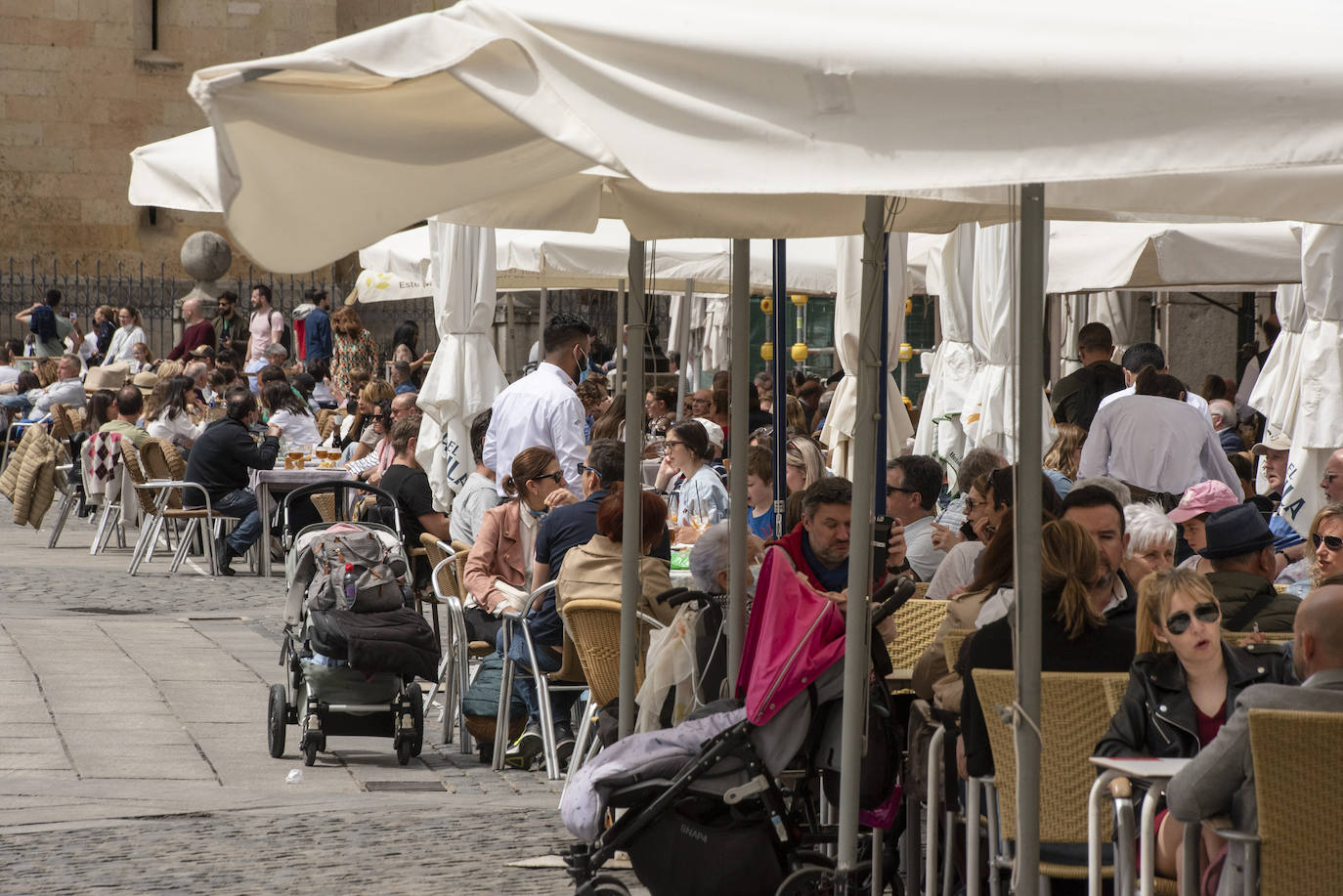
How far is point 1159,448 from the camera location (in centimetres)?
991

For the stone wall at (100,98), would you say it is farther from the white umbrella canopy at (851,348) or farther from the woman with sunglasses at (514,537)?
the woman with sunglasses at (514,537)

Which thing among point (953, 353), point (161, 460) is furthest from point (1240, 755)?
point (161, 460)

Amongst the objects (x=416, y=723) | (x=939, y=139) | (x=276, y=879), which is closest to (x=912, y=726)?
(x=276, y=879)

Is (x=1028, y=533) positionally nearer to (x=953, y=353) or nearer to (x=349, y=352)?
(x=953, y=353)

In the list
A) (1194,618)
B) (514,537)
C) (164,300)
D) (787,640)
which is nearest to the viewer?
(1194,618)

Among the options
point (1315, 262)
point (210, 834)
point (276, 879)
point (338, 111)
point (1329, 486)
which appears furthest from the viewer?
point (1315, 262)

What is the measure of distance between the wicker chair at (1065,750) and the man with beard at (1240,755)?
1.85 ft

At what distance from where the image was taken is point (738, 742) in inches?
199

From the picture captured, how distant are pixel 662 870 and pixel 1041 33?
265cm

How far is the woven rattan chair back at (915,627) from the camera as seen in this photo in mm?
6305

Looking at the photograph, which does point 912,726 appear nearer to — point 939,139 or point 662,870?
point 662,870

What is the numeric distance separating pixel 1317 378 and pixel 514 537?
Answer: 3837 millimetres

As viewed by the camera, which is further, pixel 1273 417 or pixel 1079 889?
pixel 1273 417

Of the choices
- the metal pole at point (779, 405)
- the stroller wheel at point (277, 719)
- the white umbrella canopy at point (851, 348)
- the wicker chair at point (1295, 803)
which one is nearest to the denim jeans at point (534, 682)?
the stroller wheel at point (277, 719)
